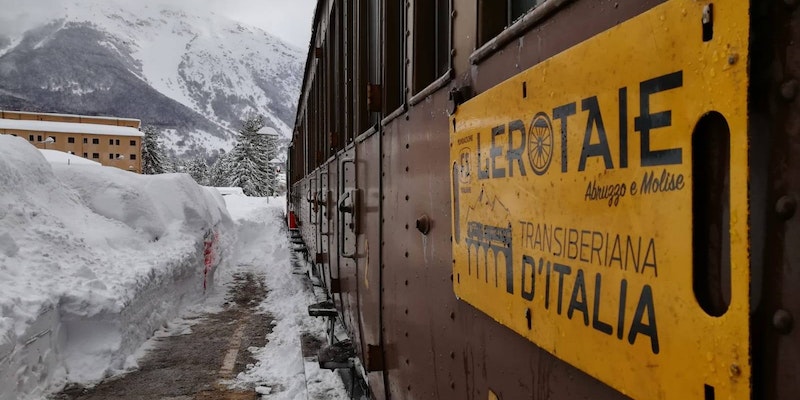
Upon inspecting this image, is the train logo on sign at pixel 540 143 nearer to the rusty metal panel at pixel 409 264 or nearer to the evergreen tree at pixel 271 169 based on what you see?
the rusty metal panel at pixel 409 264

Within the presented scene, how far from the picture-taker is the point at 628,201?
875 mm

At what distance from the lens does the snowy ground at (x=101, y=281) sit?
16.8 ft

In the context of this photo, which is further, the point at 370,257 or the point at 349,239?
the point at 349,239

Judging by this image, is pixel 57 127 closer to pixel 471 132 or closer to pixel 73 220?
pixel 73 220

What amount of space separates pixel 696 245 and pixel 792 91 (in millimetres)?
239

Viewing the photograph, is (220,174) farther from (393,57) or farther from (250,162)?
(393,57)

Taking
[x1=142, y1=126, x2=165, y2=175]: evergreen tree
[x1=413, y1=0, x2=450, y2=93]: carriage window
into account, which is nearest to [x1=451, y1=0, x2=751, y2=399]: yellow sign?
[x1=413, y1=0, x2=450, y2=93]: carriage window

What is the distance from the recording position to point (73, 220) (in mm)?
7680

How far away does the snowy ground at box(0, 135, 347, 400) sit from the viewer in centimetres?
512

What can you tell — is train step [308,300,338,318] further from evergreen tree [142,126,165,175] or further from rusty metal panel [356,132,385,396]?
evergreen tree [142,126,165,175]

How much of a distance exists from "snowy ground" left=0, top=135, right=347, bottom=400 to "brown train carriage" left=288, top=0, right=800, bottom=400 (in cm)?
368

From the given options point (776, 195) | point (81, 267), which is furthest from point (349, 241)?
point (81, 267)

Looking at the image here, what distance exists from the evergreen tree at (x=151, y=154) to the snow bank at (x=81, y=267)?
61168 mm

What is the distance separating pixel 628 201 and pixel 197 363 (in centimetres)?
614
